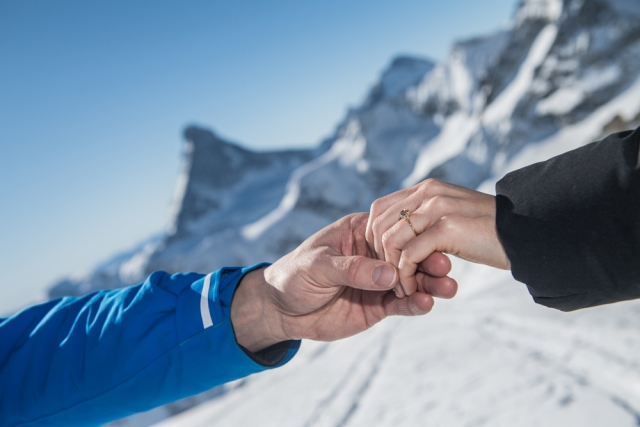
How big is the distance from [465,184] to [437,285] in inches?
2013

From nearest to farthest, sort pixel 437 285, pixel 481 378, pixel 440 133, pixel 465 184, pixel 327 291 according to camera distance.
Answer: pixel 437 285
pixel 327 291
pixel 481 378
pixel 465 184
pixel 440 133

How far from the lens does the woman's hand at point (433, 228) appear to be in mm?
2121

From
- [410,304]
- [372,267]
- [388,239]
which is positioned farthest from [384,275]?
[410,304]

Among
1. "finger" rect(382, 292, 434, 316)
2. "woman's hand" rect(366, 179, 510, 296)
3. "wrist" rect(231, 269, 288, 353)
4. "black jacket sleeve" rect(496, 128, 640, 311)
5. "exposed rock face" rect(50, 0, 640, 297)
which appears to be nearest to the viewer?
"black jacket sleeve" rect(496, 128, 640, 311)

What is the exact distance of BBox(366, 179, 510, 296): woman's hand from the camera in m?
2.12

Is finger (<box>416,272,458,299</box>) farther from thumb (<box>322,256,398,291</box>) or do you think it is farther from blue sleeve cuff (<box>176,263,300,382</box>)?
blue sleeve cuff (<box>176,263,300,382</box>)

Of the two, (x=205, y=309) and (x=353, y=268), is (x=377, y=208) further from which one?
(x=205, y=309)

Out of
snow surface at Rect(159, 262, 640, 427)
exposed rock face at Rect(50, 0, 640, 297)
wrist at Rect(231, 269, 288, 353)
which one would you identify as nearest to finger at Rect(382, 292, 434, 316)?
wrist at Rect(231, 269, 288, 353)


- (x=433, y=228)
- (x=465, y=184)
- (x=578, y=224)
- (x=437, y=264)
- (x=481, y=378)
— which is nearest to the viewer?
(x=578, y=224)

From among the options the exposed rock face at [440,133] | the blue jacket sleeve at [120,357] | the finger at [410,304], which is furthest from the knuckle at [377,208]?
the exposed rock face at [440,133]

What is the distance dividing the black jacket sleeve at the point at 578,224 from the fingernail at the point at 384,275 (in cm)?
62

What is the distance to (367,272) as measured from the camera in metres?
2.33

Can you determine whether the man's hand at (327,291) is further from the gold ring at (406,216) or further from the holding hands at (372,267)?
the gold ring at (406,216)

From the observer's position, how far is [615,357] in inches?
217
